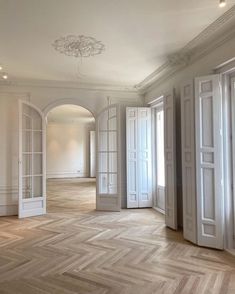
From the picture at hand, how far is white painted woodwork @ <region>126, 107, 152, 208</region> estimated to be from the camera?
6344mm

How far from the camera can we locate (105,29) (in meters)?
3.55

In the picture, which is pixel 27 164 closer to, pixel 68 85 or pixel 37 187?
pixel 37 187

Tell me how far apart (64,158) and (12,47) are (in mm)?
10126

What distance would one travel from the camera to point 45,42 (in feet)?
13.0

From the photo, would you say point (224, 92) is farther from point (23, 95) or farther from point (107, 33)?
point (23, 95)

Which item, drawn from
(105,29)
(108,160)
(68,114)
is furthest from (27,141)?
(68,114)

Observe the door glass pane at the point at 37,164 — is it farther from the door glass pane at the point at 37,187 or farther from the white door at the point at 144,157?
the white door at the point at 144,157

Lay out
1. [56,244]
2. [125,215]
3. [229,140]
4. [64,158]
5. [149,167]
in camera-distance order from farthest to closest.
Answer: [64,158] → [149,167] → [125,215] → [56,244] → [229,140]

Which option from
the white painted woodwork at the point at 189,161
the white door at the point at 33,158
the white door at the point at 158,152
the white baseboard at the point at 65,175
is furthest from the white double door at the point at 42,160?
the white baseboard at the point at 65,175

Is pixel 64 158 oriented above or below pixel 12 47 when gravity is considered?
below

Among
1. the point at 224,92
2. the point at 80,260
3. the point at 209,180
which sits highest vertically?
the point at 224,92

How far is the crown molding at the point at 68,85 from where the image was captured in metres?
5.91

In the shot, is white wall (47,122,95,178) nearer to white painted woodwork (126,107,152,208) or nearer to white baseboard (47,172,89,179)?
white baseboard (47,172,89,179)

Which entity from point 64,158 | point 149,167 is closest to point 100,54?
point 149,167
